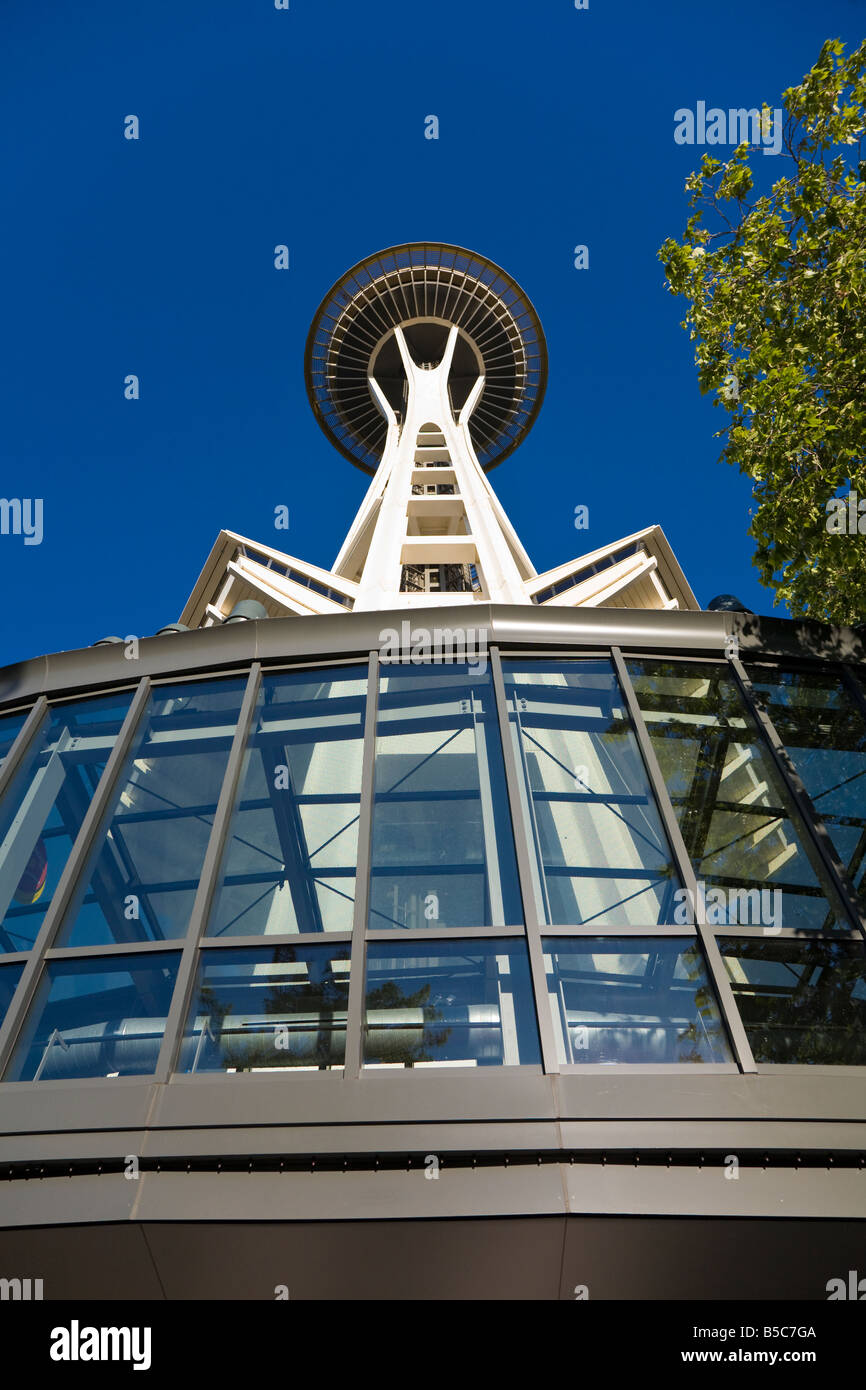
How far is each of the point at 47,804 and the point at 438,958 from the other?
3723 mm

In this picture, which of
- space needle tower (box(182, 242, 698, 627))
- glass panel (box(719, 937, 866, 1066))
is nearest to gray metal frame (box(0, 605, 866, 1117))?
glass panel (box(719, 937, 866, 1066))

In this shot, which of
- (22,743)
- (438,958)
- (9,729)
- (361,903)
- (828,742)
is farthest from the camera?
(9,729)

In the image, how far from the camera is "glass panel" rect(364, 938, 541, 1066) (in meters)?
6.05

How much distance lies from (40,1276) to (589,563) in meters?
27.4

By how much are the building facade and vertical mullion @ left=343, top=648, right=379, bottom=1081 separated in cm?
2

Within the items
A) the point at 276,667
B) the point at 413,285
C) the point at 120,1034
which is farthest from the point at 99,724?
the point at 413,285

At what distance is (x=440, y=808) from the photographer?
741 cm

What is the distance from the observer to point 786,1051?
20.1ft

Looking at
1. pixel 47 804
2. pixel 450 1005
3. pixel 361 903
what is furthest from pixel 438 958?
pixel 47 804

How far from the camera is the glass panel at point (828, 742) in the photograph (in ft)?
25.1

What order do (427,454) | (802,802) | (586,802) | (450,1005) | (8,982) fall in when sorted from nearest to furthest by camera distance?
(450,1005), (8,982), (586,802), (802,802), (427,454)

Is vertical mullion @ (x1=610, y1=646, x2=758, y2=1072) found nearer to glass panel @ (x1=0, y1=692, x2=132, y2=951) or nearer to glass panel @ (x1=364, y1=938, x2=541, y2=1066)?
glass panel @ (x1=364, y1=938, x2=541, y2=1066)

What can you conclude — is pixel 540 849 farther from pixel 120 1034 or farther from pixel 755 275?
pixel 755 275

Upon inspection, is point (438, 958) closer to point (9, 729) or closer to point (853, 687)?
point (853, 687)
